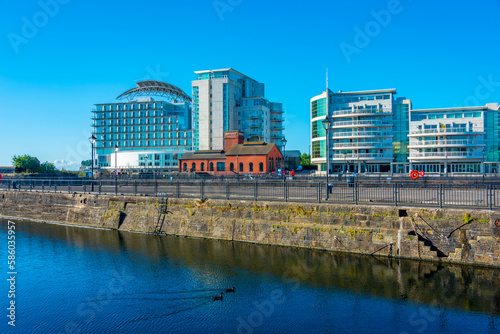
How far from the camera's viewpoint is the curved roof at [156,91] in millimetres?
102250

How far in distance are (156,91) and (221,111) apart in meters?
26.2

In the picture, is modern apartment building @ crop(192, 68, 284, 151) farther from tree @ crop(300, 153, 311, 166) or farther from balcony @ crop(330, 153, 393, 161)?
balcony @ crop(330, 153, 393, 161)

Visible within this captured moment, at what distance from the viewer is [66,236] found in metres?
23.2

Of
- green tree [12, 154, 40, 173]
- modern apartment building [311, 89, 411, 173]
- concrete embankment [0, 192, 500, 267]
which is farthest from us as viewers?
green tree [12, 154, 40, 173]

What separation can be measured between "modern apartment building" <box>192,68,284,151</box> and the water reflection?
70266mm

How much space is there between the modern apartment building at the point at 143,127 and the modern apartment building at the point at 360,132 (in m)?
46.5

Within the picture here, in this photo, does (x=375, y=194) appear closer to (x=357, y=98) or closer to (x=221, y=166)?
(x=221, y=166)

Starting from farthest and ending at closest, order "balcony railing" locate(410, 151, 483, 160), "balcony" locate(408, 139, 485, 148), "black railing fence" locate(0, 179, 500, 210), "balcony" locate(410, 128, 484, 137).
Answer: "balcony" locate(408, 139, 485, 148), "balcony" locate(410, 128, 484, 137), "balcony railing" locate(410, 151, 483, 160), "black railing fence" locate(0, 179, 500, 210)

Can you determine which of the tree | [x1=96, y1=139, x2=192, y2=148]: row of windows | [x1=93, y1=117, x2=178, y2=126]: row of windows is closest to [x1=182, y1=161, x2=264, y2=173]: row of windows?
[x1=96, y1=139, x2=192, y2=148]: row of windows

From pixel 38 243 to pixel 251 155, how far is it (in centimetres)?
4177

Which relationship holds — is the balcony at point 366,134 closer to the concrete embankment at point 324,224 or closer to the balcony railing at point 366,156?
the balcony railing at point 366,156

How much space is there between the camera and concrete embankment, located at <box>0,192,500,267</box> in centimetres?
1449

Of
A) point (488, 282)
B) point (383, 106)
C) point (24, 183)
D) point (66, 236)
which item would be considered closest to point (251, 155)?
point (383, 106)

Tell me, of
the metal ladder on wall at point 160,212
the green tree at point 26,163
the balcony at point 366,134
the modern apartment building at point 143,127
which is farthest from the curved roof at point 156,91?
the metal ladder on wall at point 160,212
